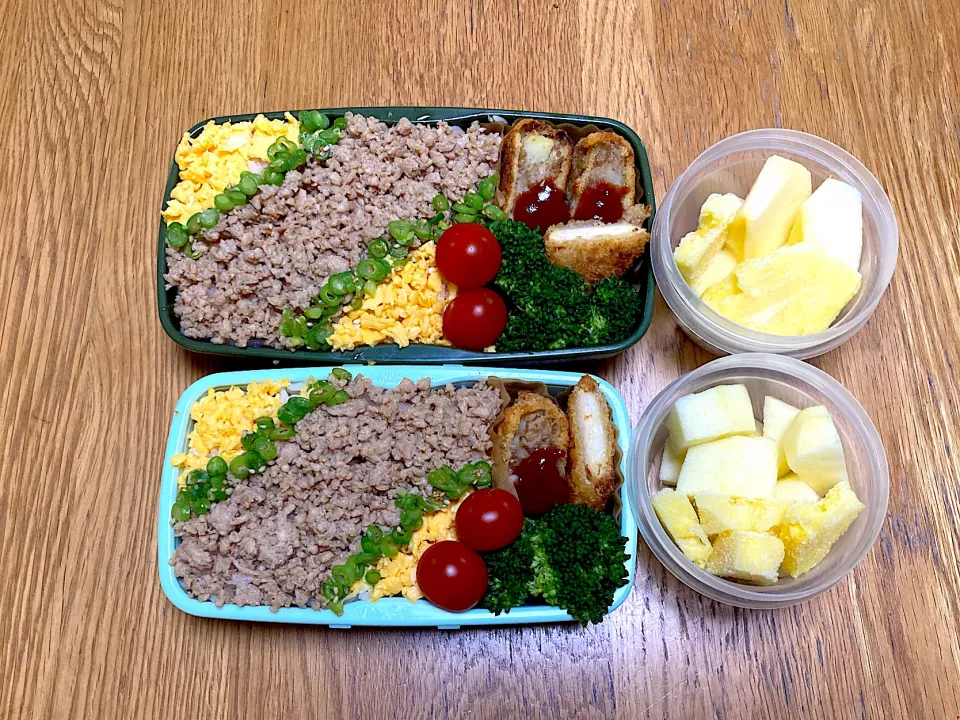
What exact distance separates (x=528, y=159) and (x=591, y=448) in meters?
1.04

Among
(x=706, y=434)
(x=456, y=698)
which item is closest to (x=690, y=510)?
(x=706, y=434)

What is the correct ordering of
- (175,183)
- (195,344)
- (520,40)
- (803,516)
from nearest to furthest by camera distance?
(803,516) → (195,344) → (175,183) → (520,40)

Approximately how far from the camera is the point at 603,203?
2.35 metres

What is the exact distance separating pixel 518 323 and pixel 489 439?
40cm

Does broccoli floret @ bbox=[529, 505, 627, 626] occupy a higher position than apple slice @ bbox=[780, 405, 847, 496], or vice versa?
apple slice @ bbox=[780, 405, 847, 496]

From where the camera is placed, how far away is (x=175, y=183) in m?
2.36

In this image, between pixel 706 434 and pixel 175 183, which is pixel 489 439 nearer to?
pixel 706 434

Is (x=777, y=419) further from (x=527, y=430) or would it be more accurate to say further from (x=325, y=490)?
(x=325, y=490)

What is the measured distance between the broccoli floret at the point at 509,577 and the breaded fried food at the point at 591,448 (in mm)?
256

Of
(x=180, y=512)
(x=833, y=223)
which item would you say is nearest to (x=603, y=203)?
(x=833, y=223)

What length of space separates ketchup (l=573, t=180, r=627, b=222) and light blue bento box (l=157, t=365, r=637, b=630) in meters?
0.57

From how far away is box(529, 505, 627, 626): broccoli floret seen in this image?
6.43ft

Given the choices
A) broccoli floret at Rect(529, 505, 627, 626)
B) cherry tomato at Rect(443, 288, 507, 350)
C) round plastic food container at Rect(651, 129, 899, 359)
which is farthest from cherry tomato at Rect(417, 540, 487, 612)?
round plastic food container at Rect(651, 129, 899, 359)

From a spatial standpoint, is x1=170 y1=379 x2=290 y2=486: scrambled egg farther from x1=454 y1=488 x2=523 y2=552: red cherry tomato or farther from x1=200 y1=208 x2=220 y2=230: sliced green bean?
x1=454 y1=488 x2=523 y2=552: red cherry tomato
